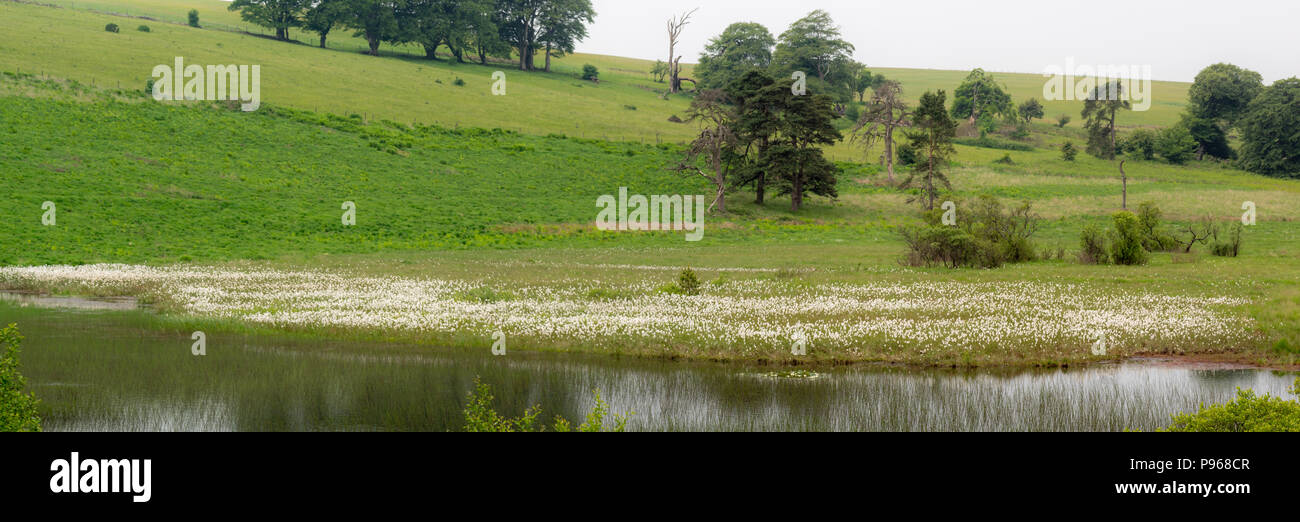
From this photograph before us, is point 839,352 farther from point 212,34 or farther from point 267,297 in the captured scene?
point 212,34

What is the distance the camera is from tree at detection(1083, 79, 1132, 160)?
111m

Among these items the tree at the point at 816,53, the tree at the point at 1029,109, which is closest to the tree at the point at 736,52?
the tree at the point at 816,53

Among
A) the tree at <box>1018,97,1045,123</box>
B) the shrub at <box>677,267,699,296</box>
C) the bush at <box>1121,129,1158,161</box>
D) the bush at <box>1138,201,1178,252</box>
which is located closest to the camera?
the shrub at <box>677,267,699,296</box>

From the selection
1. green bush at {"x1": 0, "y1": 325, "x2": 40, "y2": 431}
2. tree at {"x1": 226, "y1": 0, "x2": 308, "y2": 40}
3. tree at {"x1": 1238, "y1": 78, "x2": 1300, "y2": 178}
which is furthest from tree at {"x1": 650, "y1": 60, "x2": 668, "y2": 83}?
green bush at {"x1": 0, "y1": 325, "x2": 40, "y2": 431}

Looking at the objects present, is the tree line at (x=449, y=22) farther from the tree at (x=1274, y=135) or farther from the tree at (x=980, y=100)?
the tree at (x=1274, y=135)

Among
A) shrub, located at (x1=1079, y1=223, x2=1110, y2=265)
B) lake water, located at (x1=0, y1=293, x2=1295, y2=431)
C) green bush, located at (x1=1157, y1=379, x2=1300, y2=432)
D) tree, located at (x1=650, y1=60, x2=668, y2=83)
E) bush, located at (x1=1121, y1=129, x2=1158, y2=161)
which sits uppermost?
tree, located at (x1=650, y1=60, x2=668, y2=83)

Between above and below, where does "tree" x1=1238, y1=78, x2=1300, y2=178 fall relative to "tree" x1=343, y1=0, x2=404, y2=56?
below

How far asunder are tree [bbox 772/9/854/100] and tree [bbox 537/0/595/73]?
32384 millimetres

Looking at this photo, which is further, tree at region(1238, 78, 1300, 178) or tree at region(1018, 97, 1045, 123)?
tree at region(1018, 97, 1045, 123)

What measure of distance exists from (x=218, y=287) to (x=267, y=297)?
13.4 ft

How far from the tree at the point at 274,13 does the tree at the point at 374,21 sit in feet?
21.9

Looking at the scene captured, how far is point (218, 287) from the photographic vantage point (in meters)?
32.0

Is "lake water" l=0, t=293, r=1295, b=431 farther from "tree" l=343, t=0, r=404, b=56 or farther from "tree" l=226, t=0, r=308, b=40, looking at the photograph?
"tree" l=226, t=0, r=308, b=40
